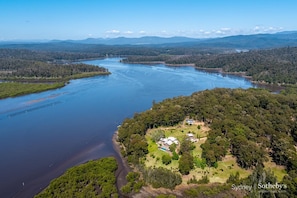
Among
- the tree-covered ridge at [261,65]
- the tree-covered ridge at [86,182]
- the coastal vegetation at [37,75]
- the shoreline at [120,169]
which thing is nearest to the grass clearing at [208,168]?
the shoreline at [120,169]

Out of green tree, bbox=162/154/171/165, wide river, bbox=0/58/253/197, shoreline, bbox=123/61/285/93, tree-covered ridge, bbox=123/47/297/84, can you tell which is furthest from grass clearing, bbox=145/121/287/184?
tree-covered ridge, bbox=123/47/297/84

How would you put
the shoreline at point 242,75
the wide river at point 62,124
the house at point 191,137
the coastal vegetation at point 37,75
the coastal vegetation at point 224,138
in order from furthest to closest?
the shoreline at point 242,75 → the coastal vegetation at point 37,75 → the house at point 191,137 → the wide river at point 62,124 → the coastal vegetation at point 224,138

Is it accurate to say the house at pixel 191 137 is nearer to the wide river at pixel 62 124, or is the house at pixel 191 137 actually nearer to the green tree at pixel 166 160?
the green tree at pixel 166 160

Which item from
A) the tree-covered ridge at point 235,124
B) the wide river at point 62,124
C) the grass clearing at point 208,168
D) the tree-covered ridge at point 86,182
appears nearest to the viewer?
the tree-covered ridge at point 86,182

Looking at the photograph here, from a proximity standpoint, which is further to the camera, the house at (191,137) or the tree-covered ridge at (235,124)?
the house at (191,137)

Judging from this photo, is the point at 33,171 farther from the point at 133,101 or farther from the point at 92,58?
the point at 92,58

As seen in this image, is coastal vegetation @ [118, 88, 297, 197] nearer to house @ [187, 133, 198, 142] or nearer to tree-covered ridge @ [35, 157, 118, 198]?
house @ [187, 133, 198, 142]
